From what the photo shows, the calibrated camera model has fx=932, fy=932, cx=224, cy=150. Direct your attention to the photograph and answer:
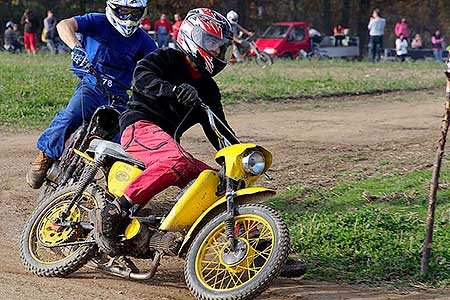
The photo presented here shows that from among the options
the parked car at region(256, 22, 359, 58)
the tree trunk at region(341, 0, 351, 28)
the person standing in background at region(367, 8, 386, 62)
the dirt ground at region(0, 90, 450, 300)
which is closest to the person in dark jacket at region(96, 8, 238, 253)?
the dirt ground at region(0, 90, 450, 300)

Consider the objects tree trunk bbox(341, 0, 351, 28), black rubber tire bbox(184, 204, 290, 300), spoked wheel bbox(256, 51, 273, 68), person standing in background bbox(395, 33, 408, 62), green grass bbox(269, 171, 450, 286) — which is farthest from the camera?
tree trunk bbox(341, 0, 351, 28)

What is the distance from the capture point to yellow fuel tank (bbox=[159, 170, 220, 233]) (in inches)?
228

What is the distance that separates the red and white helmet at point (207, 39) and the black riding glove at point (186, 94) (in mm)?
455

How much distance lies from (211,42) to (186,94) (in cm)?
55

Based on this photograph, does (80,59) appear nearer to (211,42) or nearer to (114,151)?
(114,151)

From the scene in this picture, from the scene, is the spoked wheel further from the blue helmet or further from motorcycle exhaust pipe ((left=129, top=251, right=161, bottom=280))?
motorcycle exhaust pipe ((left=129, top=251, right=161, bottom=280))

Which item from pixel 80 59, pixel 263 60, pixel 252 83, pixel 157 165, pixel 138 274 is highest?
pixel 80 59

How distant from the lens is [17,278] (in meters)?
6.14

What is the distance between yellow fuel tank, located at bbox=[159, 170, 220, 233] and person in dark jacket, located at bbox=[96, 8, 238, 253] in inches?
8.0

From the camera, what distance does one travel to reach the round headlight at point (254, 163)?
5.56m

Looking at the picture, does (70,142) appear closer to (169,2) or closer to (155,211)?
(155,211)

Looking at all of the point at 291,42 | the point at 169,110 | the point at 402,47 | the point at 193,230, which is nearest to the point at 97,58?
the point at 169,110

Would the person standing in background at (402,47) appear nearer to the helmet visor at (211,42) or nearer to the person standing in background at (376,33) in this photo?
the person standing in background at (376,33)

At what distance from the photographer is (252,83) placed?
19344 mm
